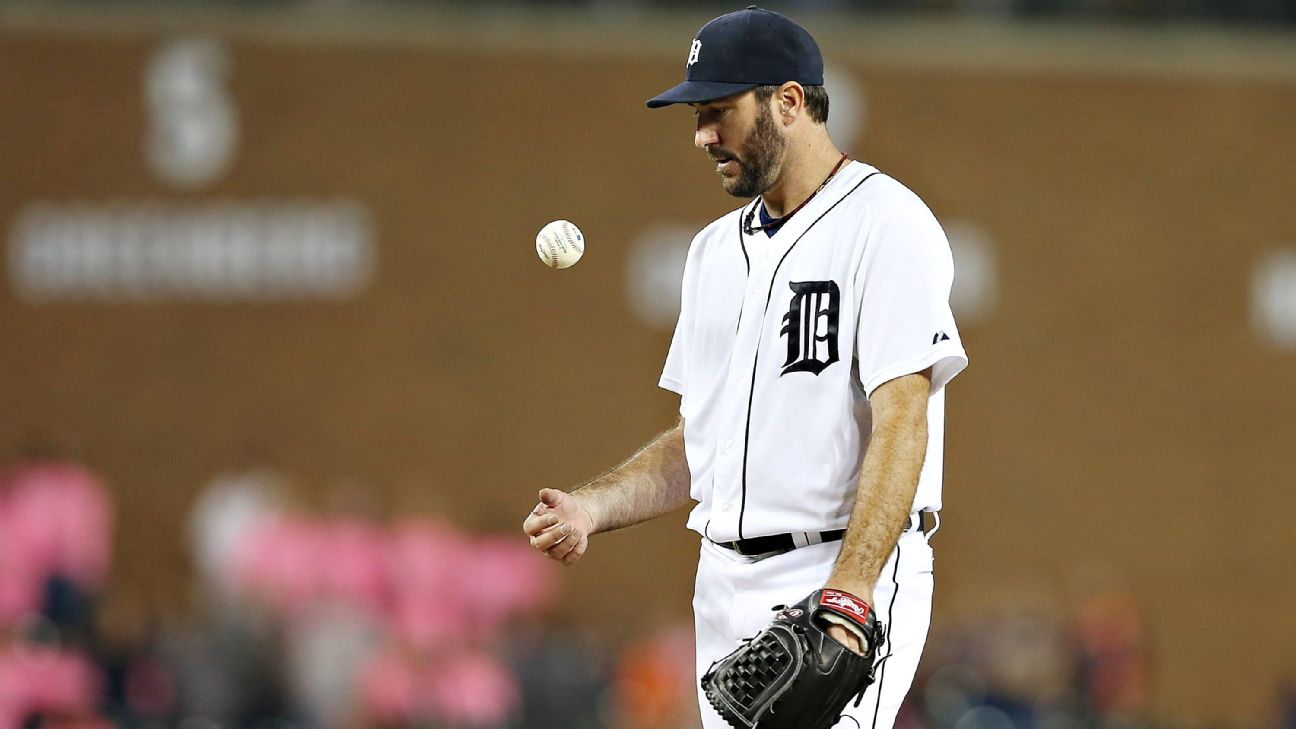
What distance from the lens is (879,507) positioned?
4.19 m

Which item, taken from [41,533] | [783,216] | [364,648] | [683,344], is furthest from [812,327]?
[41,533]

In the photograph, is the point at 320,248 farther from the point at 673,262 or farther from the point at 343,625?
the point at 343,625

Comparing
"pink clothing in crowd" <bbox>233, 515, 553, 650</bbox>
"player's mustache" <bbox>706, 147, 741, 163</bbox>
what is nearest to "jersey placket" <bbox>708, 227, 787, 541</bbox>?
"player's mustache" <bbox>706, 147, 741, 163</bbox>

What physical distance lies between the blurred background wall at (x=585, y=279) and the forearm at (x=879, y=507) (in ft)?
44.6

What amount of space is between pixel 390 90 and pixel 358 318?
2.06m

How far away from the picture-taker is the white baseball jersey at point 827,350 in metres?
4.36

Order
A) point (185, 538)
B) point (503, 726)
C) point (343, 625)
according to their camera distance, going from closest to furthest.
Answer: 1. point (503, 726)
2. point (343, 625)
3. point (185, 538)

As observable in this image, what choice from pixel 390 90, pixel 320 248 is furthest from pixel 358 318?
pixel 390 90

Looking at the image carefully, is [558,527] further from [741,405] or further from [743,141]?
[743,141]

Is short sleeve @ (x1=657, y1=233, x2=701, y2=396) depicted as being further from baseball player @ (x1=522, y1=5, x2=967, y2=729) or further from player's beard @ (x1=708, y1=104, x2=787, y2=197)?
player's beard @ (x1=708, y1=104, x2=787, y2=197)

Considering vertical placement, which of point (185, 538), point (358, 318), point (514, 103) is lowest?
point (185, 538)

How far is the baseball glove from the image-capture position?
414 centimetres

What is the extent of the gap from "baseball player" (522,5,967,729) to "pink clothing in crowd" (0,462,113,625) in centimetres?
972

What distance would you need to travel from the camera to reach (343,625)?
13.5 metres
